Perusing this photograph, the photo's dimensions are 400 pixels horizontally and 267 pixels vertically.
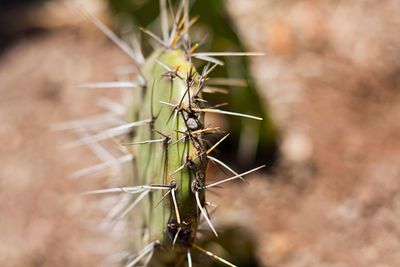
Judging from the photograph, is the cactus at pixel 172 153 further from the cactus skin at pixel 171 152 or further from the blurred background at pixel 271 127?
the blurred background at pixel 271 127

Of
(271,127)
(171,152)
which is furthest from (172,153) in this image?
(271,127)

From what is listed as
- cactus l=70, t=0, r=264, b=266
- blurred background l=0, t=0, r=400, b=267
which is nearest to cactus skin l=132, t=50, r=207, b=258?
cactus l=70, t=0, r=264, b=266

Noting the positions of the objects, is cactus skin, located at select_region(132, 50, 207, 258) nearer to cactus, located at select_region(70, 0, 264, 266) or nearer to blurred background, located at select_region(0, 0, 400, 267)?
cactus, located at select_region(70, 0, 264, 266)

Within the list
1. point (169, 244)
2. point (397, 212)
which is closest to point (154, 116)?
point (169, 244)

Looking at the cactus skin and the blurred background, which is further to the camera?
the blurred background

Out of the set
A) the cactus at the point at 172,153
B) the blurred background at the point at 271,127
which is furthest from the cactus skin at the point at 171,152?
the blurred background at the point at 271,127

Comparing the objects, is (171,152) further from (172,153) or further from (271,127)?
(271,127)
